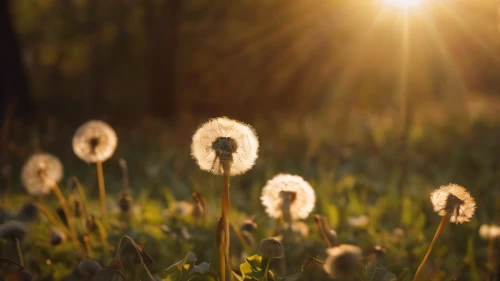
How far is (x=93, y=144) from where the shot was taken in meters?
2.17

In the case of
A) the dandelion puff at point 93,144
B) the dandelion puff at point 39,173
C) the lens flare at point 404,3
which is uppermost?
the lens flare at point 404,3

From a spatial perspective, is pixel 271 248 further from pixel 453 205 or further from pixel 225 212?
pixel 453 205

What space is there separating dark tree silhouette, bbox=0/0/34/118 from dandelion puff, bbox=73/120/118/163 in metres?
5.17

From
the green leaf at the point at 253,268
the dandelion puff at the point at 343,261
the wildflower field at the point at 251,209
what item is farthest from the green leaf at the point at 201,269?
the dandelion puff at the point at 343,261

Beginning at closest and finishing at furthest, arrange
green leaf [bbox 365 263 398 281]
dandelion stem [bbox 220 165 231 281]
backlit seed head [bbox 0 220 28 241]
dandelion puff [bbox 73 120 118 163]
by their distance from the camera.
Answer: dandelion stem [bbox 220 165 231 281]
green leaf [bbox 365 263 398 281]
backlit seed head [bbox 0 220 28 241]
dandelion puff [bbox 73 120 118 163]

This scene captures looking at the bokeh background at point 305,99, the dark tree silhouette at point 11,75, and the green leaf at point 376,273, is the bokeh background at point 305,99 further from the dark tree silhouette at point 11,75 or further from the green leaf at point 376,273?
the green leaf at point 376,273

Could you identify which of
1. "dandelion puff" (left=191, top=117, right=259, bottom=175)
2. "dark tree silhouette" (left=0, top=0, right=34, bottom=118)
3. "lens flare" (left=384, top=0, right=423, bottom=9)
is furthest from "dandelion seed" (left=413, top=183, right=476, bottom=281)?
"dark tree silhouette" (left=0, top=0, right=34, bottom=118)

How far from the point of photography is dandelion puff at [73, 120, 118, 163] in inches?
85.3

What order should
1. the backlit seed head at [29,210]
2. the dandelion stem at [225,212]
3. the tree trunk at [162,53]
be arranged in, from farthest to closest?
the tree trunk at [162,53] → the backlit seed head at [29,210] → the dandelion stem at [225,212]

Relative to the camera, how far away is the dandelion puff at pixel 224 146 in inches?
58.9

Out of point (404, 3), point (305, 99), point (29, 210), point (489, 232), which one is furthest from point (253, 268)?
point (305, 99)

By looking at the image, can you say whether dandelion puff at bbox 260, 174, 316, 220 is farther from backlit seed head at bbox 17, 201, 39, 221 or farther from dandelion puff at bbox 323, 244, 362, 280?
backlit seed head at bbox 17, 201, 39, 221

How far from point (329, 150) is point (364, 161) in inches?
17.7

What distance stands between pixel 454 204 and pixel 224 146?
0.66 metres
